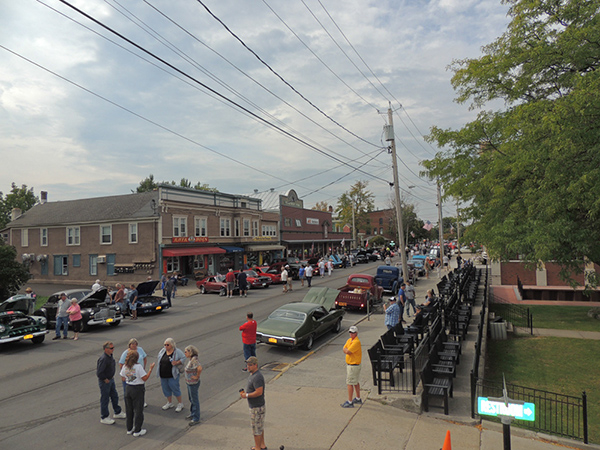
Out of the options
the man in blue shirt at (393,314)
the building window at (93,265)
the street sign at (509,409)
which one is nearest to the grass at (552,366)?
the man in blue shirt at (393,314)

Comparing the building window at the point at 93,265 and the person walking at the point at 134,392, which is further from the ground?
the building window at the point at 93,265

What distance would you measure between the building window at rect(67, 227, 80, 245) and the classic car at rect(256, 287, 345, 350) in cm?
2938

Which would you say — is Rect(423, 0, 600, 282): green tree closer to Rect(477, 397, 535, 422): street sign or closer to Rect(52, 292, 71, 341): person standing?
Rect(477, 397, 535, 422): street sign

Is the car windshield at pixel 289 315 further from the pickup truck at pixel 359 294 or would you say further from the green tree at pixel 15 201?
the green tree at pixel 15 201

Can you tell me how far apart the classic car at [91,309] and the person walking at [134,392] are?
1023 cm

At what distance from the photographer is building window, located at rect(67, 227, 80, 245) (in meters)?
35.7

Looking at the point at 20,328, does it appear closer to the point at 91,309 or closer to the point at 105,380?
the point at 91,309

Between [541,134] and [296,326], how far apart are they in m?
9.00

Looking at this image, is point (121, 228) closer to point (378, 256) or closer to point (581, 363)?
point (581, 363)

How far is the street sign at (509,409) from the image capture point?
4336mm

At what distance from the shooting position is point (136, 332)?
51.3 feet

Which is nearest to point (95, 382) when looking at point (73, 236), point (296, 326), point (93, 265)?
point (296, 326)

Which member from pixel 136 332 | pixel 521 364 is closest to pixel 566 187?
pixel 521 364

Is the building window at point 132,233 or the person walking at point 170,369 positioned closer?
the person walking at point 170,369
